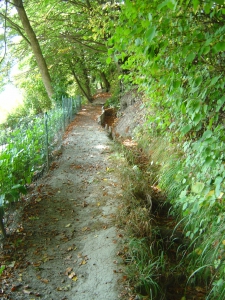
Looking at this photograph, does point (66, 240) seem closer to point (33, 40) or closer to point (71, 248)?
point (71, 248)

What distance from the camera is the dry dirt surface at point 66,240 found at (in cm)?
325

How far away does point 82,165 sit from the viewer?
7363 mm

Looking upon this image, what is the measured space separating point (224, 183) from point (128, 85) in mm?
10959

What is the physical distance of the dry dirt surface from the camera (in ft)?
10.7

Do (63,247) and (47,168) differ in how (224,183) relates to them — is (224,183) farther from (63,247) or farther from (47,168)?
(47,168)

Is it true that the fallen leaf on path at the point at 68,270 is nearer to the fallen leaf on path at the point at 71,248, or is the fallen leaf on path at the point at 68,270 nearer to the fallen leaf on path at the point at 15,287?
the fallen leaf on path at the point at 71,248

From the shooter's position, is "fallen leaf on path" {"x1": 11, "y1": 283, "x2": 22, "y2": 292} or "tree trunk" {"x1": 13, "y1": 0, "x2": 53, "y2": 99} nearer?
"fallen leaf on path" {"x1": 11, "y1": 283, "x2": 22, "y2": 292}

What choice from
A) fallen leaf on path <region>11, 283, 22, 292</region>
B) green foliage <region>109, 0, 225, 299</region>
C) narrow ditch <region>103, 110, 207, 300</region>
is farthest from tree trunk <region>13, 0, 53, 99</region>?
fallen leaf on path <region>11, 283, 22, 292</region>

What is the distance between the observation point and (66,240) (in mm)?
4250

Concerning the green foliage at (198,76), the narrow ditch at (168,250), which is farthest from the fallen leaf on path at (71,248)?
the green foliage at (198,76)

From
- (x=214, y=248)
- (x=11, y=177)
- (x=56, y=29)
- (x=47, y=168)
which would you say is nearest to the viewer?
(x=214, y=248)

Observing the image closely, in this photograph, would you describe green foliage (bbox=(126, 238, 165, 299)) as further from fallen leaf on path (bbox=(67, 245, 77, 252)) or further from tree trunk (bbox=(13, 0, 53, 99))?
tree trunk (bbox=(13, 0, 53, 99))

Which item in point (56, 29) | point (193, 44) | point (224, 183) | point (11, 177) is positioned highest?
point (56, 29)

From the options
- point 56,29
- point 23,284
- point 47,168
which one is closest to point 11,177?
point 23,284
